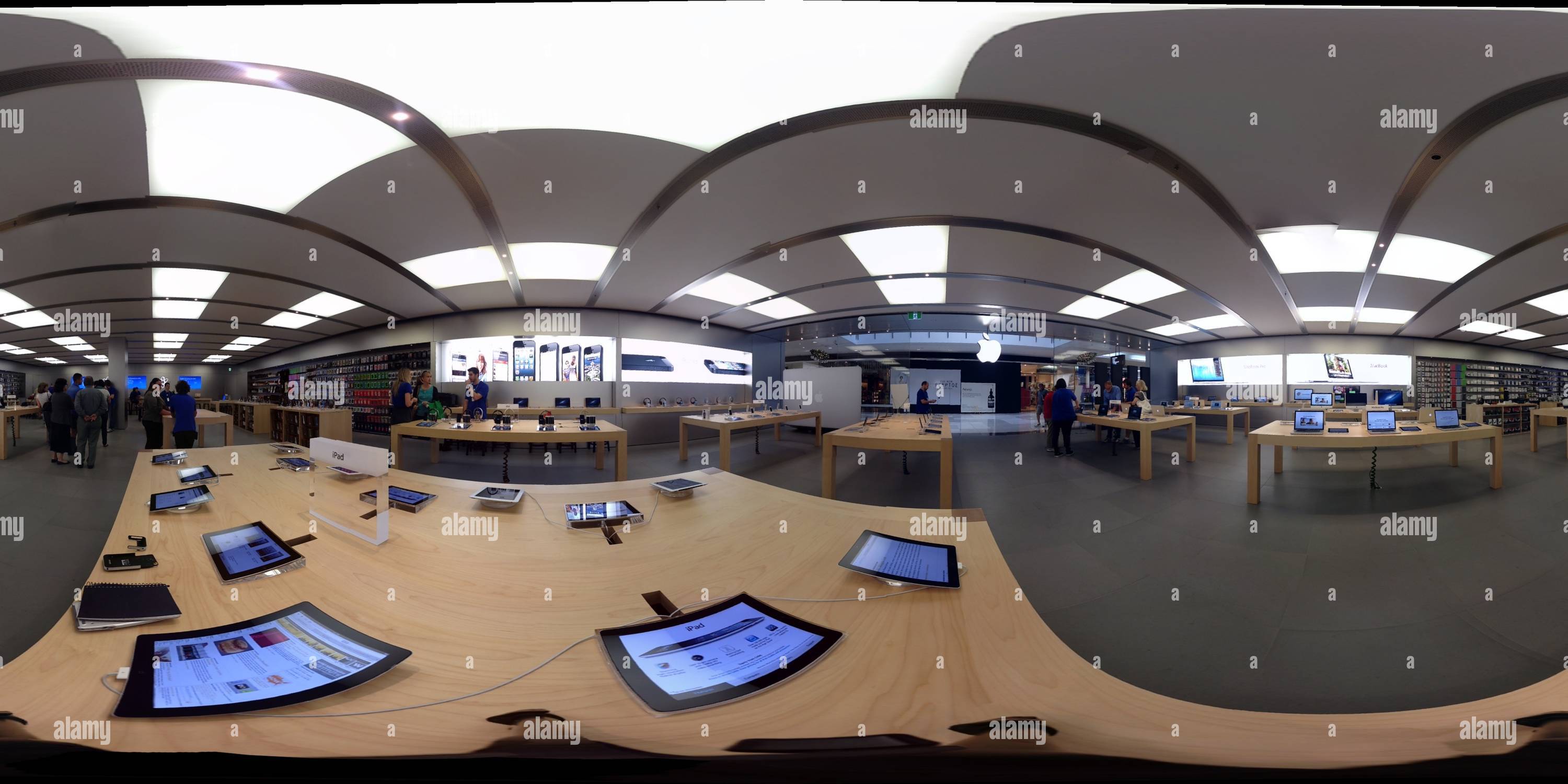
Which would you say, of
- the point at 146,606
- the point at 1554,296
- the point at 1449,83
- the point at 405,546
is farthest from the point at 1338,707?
the point at 146,606

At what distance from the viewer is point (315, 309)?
194 centimetres

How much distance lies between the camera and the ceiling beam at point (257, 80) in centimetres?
137

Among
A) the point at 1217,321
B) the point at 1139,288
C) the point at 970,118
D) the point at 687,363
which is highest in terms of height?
the point at 970,118

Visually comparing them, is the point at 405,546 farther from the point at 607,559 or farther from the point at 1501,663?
the point at 1501,663

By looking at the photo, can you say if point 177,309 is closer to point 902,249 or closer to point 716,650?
point 716,650

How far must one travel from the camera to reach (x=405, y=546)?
43.7 inches

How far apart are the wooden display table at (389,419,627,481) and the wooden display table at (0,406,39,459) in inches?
119

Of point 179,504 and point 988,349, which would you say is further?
point 988,349

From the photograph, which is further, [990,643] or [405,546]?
[405,546]

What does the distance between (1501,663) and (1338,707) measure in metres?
0.69

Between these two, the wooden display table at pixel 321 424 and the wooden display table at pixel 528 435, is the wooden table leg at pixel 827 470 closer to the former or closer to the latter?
the wooden display table at pixel 528 435

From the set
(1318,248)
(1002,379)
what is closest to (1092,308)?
(1318,248)

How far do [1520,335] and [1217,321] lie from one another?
14.1 feet

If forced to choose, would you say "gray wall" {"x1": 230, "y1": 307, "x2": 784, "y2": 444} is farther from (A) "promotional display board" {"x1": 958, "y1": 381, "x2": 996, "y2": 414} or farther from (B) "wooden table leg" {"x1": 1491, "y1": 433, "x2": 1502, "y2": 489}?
(A) "promotional display board" {"x1": 958, "y1": 381, "x2": 996, "y2": 414}
